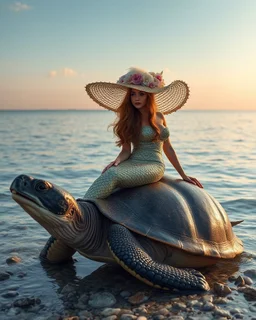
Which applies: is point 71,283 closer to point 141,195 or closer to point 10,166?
point 141,195

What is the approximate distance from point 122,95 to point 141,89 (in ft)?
1.91

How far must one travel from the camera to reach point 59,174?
11242mm

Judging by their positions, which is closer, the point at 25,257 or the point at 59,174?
the point at 25,257

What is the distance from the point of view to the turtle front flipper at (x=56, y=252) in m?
4.63

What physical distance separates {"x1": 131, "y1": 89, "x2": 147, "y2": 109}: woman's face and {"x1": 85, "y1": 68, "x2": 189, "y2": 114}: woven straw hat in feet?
0.36

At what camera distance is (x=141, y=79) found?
5.02 m

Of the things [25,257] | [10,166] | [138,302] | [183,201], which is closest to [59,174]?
[10,166]

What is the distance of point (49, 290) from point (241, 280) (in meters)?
1.84

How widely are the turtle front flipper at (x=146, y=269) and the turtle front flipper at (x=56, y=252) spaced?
0.77 metres

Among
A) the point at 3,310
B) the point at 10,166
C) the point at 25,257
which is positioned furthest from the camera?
the point at 10,166

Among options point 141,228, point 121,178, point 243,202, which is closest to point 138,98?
point 121,178

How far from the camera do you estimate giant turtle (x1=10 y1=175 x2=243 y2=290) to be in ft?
12.9

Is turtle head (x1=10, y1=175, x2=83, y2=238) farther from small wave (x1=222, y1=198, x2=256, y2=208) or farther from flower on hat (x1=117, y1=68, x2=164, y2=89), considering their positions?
small wave (x1=222, y1=198, x2=256, y2=208)

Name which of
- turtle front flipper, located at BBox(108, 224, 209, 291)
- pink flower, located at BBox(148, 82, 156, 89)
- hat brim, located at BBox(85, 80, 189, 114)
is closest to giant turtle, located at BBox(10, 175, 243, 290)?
turtle front flipper, located at BBox(108, 224, 209, 291)
